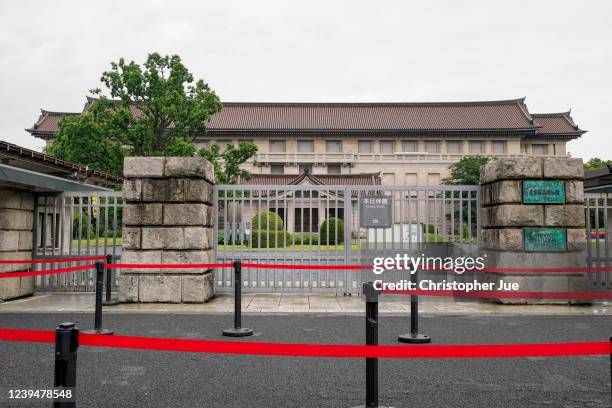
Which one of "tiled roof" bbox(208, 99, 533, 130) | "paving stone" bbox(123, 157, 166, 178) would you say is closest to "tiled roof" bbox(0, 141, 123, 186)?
"paving stone" bbox(123, 157, 166, 178)

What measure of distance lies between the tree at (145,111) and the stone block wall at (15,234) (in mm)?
12616

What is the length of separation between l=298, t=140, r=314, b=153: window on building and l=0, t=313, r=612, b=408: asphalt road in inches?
1894

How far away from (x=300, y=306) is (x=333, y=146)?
1841 inches

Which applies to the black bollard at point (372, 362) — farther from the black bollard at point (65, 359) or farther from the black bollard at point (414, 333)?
the black bollard at point (414, 333)

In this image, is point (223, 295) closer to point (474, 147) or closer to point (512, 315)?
point (512, 315)

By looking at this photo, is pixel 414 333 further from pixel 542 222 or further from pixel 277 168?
pixel 277 168

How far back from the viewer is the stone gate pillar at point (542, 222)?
8.83 meters

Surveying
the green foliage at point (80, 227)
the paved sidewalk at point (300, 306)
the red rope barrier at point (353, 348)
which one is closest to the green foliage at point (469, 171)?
the green foliage at point (80, 227)

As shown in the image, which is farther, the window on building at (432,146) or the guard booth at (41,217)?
the window on building at (432,146)

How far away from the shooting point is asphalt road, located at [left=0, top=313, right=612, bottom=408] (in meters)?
3.83

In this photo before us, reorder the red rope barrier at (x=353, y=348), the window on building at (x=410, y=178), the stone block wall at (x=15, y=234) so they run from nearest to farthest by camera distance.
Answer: the red rope barrier at (x=353, y=348), the stone block wall at (x=15, y=234), the window on building at (x=410, y=178)

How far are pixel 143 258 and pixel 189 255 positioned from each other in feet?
2.83

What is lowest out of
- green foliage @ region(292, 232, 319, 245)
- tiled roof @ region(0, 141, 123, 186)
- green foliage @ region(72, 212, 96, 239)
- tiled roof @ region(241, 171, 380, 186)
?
green foliage @ region(292, 232, 319, 245)

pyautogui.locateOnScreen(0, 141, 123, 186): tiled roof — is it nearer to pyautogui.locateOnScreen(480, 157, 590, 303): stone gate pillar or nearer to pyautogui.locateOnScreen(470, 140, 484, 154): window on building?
pyautogui.locateOnScreen(480, 157, 590, 303): stone gate pillar
